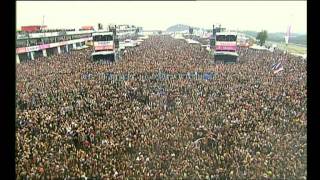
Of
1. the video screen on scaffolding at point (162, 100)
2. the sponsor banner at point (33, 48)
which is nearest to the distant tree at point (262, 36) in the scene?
the video screen on scaffolding at point (162, 100)

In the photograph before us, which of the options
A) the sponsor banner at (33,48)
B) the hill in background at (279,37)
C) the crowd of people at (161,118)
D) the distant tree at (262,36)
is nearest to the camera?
the crowd of people at (161,118)

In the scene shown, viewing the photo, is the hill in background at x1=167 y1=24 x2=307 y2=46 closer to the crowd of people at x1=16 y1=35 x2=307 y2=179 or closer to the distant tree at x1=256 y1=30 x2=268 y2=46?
the distant tree at x1=256 y1=30 x2=268 y2=46

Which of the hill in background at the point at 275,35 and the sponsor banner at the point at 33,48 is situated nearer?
the hill in background at the point at 275,35

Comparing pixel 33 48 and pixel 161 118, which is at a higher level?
pixel 33 48

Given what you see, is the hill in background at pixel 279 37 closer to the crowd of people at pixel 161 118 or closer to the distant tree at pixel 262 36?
the distant tree at pixel 262 36

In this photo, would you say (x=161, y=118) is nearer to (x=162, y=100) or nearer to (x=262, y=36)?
(x=162, y=100)

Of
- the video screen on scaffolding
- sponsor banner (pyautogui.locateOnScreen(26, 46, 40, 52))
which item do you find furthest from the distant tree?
sponsor banner (pyautogui.locateOnScreen(26, 46, 40, 52))

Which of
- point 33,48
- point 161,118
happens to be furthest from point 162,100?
point 33,48

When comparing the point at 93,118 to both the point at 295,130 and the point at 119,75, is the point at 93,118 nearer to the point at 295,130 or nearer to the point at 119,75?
the point at 119,75
